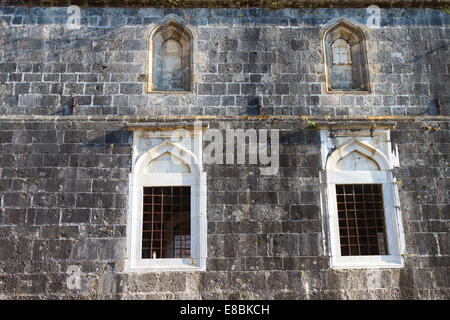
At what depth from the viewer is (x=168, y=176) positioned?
9.15 m

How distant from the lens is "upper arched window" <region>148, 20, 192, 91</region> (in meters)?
9.82

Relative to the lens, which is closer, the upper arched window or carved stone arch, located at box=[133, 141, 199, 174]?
carved stone arch, located at box=[133, 141, 199, 174]

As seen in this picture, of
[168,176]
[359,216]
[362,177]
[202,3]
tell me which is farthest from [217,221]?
[202,3]

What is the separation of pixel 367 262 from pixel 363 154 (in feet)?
7.95

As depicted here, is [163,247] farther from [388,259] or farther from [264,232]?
[388,259]

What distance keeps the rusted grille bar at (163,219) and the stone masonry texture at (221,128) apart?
0.54m

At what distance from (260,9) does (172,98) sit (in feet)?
10.5

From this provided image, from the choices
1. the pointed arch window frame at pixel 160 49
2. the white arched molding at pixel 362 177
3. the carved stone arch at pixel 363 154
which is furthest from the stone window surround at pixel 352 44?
the pointed arch window frame at pixel 160 49

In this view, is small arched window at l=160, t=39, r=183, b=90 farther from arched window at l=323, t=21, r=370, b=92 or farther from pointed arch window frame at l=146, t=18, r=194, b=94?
arched window at l=323, t=21, r=370, b=92

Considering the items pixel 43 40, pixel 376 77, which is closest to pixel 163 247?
pixel 43 40

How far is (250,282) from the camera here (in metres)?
8.48

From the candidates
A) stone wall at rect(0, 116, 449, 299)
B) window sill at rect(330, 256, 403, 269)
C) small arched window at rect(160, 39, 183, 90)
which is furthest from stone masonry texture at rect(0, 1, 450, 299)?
small arched window at rect(160, 39, 183, 90)

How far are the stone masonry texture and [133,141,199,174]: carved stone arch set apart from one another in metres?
0.33

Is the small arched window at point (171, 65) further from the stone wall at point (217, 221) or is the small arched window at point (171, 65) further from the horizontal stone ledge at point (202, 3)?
the stone wall at point (217, 221)
